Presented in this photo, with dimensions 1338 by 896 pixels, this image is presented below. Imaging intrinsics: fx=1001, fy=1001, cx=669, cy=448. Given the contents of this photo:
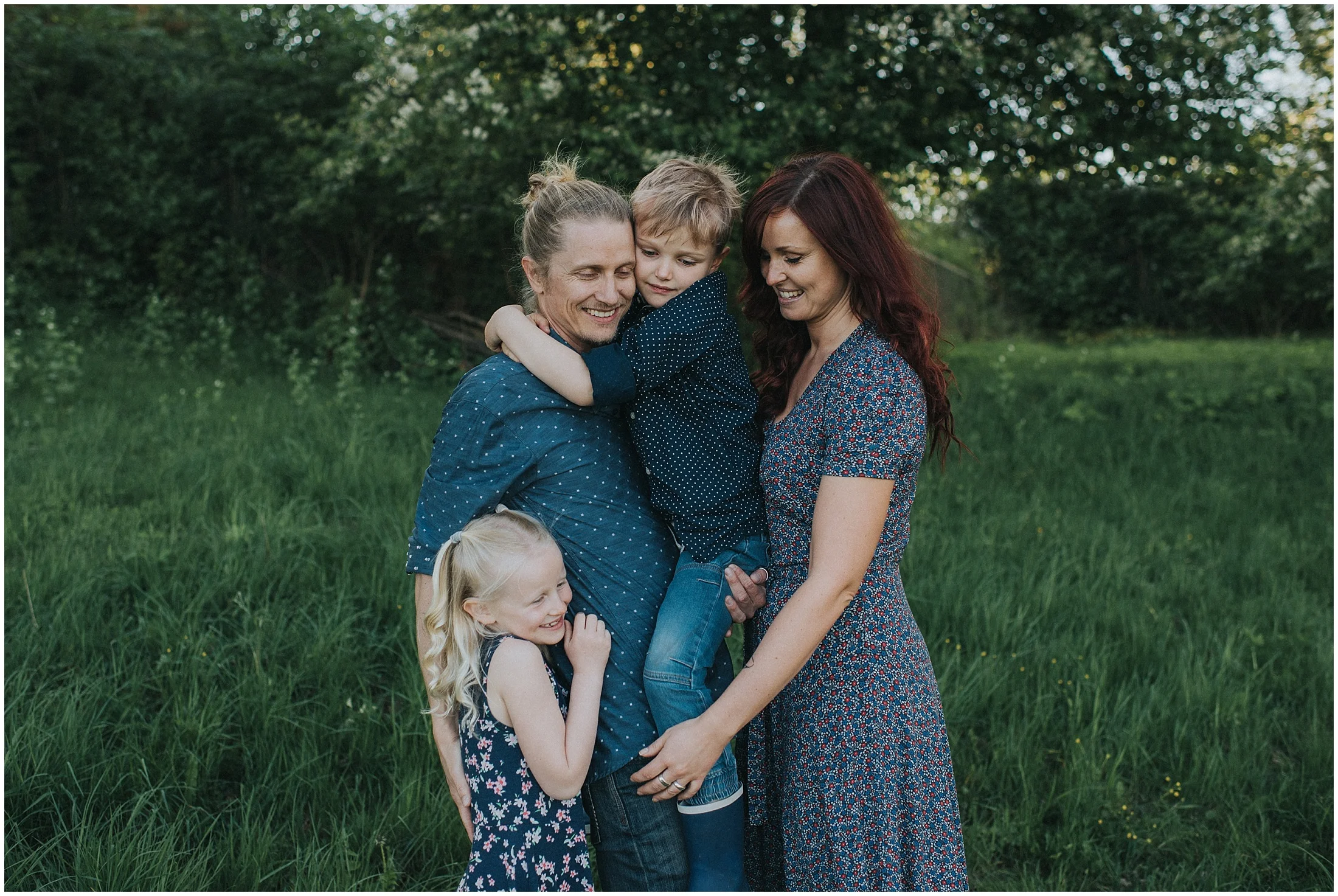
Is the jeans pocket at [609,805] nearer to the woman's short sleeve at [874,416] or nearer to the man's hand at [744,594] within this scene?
the man's hand at [744,594]

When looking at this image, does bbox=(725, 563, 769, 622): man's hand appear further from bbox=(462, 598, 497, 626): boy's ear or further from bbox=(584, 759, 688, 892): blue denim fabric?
bbox=(462, 598, 497, 626): boy's ear

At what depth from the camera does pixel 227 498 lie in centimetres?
480

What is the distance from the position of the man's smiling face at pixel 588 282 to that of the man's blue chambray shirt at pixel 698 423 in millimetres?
69

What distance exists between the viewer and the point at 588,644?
1876 mm

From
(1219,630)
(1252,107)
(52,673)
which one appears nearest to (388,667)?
(52,673)

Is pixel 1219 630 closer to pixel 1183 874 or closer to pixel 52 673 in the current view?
pixel 1183 874

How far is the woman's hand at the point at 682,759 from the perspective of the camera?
5.90 ft

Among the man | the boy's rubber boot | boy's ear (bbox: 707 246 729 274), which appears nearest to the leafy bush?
boy's ear (bbox: 707 246 729 274)

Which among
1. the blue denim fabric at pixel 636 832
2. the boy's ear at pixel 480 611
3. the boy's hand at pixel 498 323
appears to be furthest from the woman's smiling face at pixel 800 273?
the blue denim fabric at pixel 636 832

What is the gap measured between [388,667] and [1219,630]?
11.1 ft

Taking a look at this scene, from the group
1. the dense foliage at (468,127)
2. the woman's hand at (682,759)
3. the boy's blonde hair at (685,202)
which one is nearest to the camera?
the woman's hand at (682,759)

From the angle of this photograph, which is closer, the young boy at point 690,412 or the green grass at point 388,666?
the young boy at point 690,412

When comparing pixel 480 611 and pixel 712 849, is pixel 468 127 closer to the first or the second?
pixel 480 611

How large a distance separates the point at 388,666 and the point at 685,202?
2.26 m
